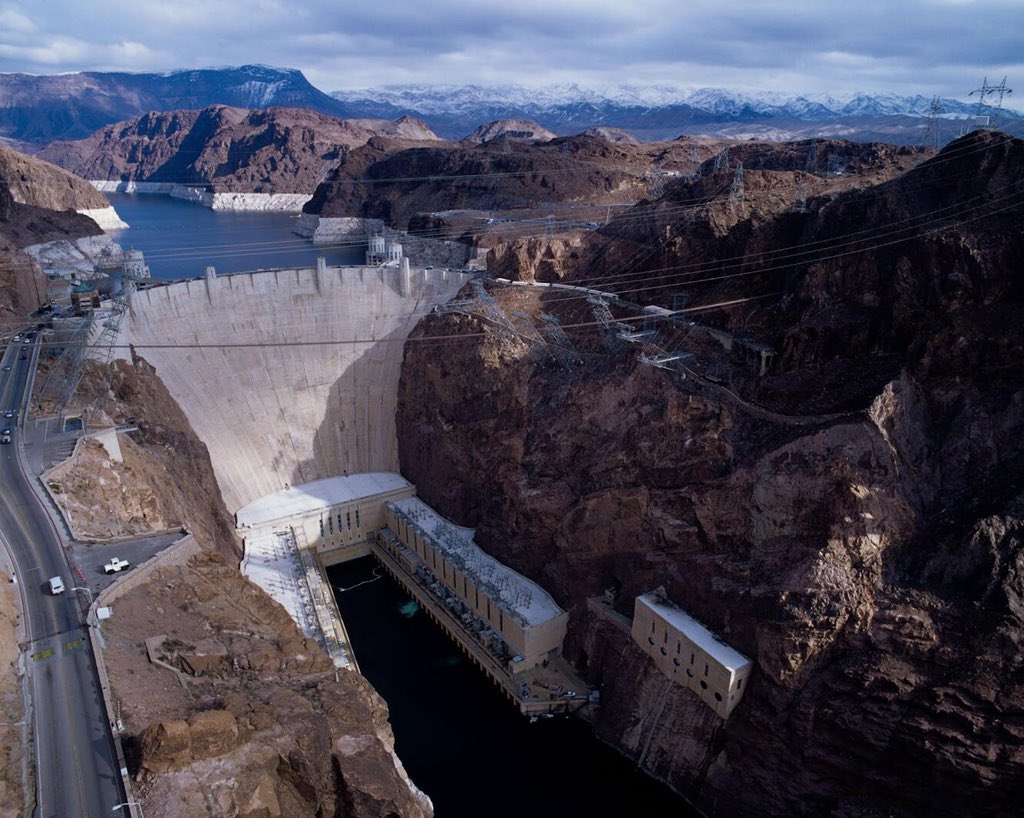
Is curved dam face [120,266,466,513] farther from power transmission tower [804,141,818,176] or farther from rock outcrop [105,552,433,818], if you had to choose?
power transmission tower [804,141,818,176]

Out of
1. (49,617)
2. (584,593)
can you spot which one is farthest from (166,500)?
(584,593)

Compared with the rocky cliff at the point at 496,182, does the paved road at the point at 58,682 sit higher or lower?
lower

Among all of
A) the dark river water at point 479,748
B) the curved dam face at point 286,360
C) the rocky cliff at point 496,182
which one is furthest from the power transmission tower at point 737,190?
the dark river water at point 479,748

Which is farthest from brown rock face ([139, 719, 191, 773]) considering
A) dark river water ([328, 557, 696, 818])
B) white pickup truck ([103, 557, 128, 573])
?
dark river water ([328, 557, 696, 818])

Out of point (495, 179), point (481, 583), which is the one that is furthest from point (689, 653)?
point (495, 179)

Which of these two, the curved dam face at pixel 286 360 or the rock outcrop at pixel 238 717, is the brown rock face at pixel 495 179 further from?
the rock outcrop at pixel 238 717
